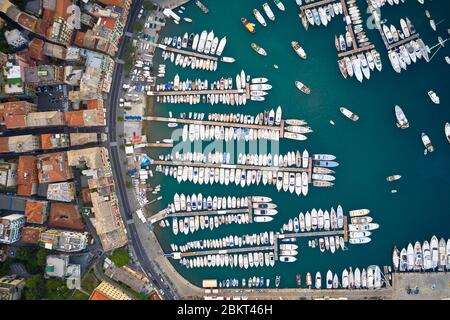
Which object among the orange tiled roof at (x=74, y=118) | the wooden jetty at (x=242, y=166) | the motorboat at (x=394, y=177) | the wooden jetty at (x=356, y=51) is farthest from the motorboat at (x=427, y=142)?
the orange tiled roof at (x=74, y=118)

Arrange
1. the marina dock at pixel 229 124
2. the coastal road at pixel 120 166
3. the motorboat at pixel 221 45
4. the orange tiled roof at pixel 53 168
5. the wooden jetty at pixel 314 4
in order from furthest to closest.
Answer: the coastal road at pixel 120 166
the motorboat at pixel 221 45
the marina dock at pixel 229 124
the wooden jetty at pixel 314 4
the orange tiled roof at pixel 53 168

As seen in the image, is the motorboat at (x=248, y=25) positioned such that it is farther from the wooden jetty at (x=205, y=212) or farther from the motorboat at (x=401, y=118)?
the wooden jetty at (x=205, y=212)

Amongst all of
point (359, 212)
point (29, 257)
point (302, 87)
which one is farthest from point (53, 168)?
point (359, 212)

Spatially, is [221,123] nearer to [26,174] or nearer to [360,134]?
[360,134]

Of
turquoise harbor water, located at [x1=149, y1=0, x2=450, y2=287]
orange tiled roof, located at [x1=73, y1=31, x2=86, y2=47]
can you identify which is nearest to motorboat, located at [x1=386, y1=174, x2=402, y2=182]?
turquoise harbor water, located at [x1=149, y1=0, x2=450, y2=287]

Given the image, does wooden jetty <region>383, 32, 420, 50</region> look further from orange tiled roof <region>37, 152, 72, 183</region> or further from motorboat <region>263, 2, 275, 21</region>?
orange tiled roof <region>37, 152, 72, 183</region>
